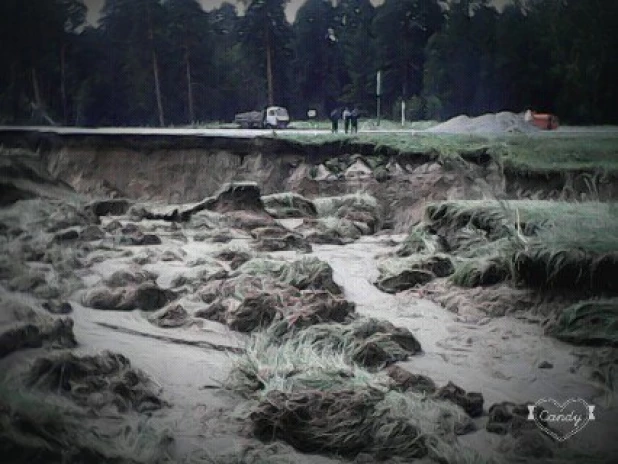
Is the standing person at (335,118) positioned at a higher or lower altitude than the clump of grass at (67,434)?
higher

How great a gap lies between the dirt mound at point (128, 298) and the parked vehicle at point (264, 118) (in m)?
0.79

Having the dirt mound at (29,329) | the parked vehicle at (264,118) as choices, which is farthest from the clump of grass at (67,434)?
the parked vehicle at (264,118)

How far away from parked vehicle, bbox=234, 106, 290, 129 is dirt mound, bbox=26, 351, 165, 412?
1.12 metres

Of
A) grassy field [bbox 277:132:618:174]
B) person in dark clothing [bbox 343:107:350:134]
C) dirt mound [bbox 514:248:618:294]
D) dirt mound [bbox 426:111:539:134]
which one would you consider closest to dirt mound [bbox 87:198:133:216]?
grassy field [bbox 277:132:618:174]

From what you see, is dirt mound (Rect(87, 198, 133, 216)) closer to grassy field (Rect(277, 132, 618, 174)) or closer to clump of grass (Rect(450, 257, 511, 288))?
grassy field (Rect(277, 132, 618, 174))

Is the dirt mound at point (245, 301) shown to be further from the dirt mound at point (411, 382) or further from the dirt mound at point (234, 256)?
the dirt mound at point (411, 382)

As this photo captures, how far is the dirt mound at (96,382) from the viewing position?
1.79 metres

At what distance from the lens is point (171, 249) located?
2.33 metres

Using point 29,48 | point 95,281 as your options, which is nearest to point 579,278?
point 95,281

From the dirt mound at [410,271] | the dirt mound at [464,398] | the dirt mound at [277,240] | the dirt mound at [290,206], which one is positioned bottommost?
the dirt mound at [464,398]

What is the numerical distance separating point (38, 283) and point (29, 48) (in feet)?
3.11

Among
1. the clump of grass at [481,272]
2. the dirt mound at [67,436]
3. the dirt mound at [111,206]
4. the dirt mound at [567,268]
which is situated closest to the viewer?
the dirt mound at [67,436]

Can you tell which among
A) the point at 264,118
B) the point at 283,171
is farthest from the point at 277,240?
the point at 264,118

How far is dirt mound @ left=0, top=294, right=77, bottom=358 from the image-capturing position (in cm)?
189
